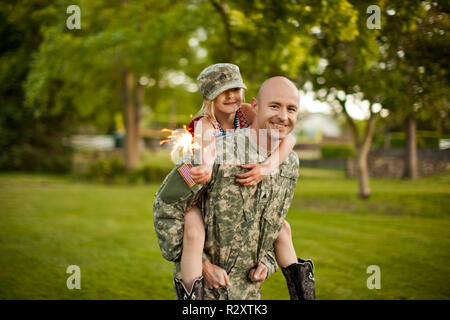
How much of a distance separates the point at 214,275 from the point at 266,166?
2.50 feet

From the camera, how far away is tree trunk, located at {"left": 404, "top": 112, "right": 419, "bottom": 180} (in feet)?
53.2

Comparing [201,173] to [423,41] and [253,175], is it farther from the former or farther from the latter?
[423,41]

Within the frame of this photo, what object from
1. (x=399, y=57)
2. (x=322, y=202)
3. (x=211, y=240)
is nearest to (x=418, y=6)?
(x=399, y=57)

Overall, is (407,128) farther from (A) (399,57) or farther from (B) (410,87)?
(A) (399,57)

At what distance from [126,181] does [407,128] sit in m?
12.6

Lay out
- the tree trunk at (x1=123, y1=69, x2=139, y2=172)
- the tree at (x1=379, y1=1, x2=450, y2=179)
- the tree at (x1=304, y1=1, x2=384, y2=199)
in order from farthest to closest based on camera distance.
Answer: the tree trunk at (x1=123, y1=69, x2=139, y2=172) < the tree at (x1=304, y1=1, x2=384, y2=199) < the tree at (x1=379, y1=1, x2=450, y2=179)

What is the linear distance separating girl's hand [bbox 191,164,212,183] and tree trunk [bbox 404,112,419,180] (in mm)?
16082

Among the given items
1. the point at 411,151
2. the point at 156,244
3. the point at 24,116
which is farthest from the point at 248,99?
the point at 24,116

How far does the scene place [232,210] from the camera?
2318 mm

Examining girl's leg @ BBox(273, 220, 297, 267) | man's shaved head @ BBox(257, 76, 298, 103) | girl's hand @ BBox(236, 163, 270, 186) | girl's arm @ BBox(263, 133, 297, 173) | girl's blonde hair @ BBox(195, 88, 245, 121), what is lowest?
girl's leg @ BBox(273, 220, 297, 267)

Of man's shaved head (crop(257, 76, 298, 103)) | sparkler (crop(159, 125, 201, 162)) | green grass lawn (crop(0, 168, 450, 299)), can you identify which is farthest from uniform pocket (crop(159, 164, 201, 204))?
green grass lawn (crop(0, 168, 450, 299))

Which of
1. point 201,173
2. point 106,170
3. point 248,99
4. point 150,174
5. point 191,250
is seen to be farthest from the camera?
point 150,174

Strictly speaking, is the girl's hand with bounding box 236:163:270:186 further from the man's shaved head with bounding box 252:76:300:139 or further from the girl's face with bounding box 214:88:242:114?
the girl's face with bounding box 214:88:242:114

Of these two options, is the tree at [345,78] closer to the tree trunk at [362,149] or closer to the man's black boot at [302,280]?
the tree trunk at [362,149]
